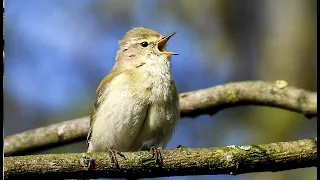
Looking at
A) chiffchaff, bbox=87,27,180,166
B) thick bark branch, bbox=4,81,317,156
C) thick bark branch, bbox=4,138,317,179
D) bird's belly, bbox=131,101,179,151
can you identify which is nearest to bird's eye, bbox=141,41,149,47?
chiffchaff, bbox=87,27,180,166

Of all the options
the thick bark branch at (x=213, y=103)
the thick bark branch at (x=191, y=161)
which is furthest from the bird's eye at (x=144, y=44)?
the thick bark branch at (x=191, y=161)

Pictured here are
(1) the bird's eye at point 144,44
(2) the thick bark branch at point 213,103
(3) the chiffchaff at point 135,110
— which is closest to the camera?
(3) the chiffchaff at point 135,110

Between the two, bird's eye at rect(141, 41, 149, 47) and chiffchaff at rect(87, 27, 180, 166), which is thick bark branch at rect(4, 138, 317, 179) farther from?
bird's eye at rect(141, 41, 149, 47)

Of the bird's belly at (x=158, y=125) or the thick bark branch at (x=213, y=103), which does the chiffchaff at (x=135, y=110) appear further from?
the thick bark branch at (x=213, y=103)

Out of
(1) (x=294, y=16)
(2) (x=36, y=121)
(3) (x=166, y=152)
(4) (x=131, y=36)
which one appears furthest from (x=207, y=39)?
(3) (x=166, y=152)

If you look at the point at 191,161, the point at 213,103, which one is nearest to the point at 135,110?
the point at 213,103

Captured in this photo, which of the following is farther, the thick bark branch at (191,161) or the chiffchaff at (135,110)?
the chiffchaff at (135,110)

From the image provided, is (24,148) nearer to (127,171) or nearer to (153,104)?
(153,104)
